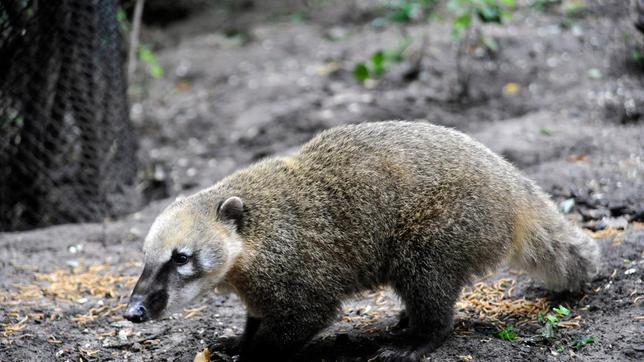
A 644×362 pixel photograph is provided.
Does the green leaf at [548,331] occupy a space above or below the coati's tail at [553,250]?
below

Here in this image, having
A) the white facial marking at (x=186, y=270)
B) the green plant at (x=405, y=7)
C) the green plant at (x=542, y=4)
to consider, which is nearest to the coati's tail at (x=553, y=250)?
the white facial marking at (x=186, y=270)

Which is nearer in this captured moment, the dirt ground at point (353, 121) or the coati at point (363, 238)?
the coati at point (363, 238)

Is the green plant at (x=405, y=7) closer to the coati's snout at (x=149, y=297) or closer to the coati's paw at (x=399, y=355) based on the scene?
the coati's paw at (x=399, y=355)

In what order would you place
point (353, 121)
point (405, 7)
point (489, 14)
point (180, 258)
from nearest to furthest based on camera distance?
point (180, 258)
point (489, 14)
point (405, 7)
point (353, 121)

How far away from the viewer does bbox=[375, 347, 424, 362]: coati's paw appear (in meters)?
4.39

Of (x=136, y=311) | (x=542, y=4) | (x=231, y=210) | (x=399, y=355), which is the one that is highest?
(x=542, y=4)

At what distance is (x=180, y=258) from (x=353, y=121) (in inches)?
201

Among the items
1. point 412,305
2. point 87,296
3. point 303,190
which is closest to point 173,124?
point 87,296

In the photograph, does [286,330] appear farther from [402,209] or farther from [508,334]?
[508,334]

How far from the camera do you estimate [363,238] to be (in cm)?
457

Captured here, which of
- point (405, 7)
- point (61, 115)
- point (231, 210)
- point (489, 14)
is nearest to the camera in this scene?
point (231, 210)

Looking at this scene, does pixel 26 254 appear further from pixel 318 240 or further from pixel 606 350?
pixel 606 350

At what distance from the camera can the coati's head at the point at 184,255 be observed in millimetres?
4180

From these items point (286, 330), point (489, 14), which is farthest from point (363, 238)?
point (489, 14)
